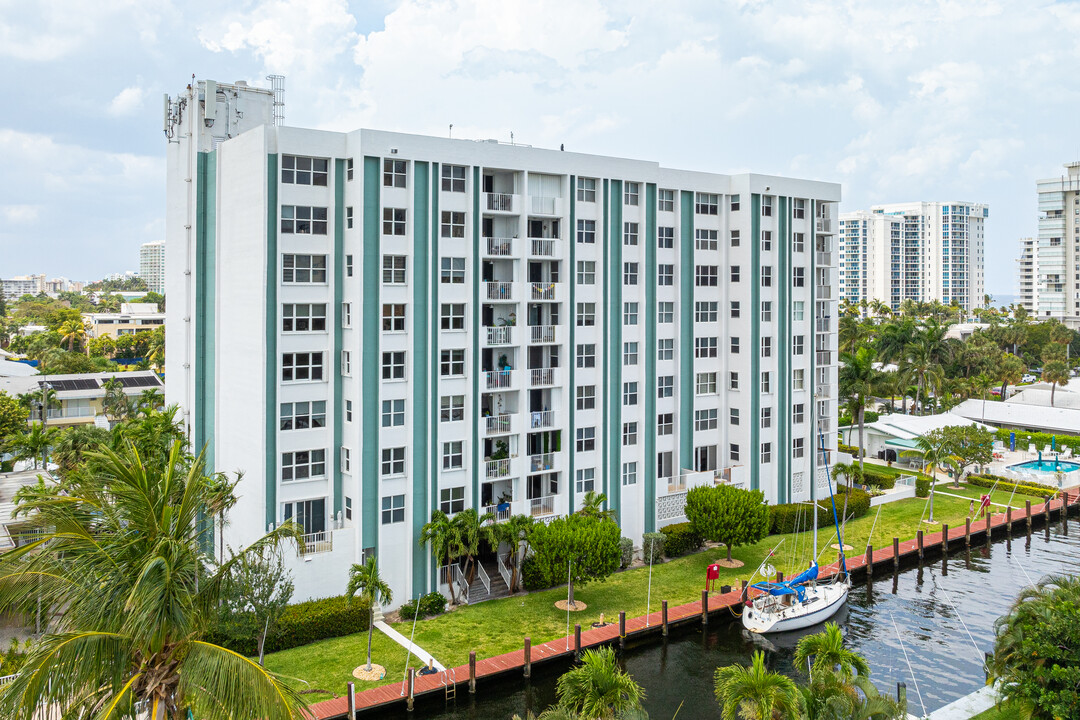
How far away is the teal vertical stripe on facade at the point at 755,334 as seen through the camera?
2096 inches

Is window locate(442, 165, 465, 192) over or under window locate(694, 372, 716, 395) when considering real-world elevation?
over

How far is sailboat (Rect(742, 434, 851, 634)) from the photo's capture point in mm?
40031

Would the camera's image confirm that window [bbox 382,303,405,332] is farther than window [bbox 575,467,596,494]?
No

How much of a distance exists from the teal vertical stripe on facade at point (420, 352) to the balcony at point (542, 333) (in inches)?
250

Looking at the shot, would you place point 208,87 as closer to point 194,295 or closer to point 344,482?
point 194,295

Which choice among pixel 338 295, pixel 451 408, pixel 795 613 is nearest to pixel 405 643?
pixel 451 408

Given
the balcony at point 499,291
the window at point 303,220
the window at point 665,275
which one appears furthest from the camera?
the window at point 665,275

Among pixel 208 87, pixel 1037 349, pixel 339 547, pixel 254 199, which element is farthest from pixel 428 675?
pixel 1037 349

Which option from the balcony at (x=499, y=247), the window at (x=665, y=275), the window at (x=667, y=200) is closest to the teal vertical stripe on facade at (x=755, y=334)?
the window at (x=665, y=275)

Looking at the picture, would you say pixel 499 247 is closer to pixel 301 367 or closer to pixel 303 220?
pixel 303 220

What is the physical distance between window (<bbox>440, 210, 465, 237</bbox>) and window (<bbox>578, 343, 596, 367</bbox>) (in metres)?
9.49

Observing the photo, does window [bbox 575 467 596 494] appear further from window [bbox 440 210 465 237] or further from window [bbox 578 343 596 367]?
window [bbox 440 210 465 237]

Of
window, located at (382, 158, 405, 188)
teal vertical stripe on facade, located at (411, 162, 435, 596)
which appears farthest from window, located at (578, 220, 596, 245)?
window, located at (382, 158, 405, 188)

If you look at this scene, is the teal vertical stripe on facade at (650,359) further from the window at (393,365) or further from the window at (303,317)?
the window at (303,317)
